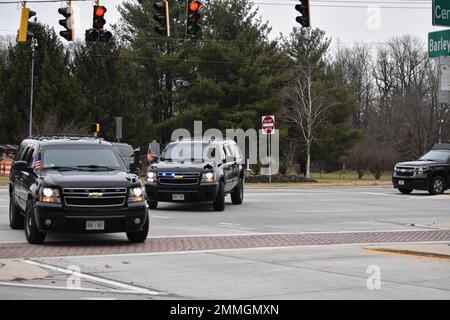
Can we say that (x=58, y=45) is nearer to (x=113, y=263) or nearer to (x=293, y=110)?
(x=293, y=110)

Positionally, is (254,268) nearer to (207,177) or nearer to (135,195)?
(135,195)

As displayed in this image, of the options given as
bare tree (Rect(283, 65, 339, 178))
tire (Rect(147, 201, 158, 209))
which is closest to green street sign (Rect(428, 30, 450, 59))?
tire (Rect(147, 201, 158, 209))

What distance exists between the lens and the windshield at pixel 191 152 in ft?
77.3

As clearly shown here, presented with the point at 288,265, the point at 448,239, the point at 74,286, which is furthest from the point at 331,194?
the point at 74,286

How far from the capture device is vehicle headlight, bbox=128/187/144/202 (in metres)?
14.8

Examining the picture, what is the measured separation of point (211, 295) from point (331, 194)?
22.6 m

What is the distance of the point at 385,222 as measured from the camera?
67.9ft

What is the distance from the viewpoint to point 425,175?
104 feet

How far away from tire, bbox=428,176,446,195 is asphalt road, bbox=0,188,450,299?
10.8m

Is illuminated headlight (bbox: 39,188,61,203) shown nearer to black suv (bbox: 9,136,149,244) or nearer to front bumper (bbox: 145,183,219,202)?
black suv (bbox: 9,136,149,244)

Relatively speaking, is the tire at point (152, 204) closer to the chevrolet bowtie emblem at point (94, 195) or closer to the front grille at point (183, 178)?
the front grille at point (183, 178)

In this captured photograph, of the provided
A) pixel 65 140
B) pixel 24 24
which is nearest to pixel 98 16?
pixel 24 24

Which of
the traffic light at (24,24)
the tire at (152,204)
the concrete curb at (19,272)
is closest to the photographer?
the concrete curb at (19,272)

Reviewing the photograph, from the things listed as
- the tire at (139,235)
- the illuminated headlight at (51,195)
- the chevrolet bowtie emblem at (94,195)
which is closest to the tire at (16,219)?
the tire at (139,235)
